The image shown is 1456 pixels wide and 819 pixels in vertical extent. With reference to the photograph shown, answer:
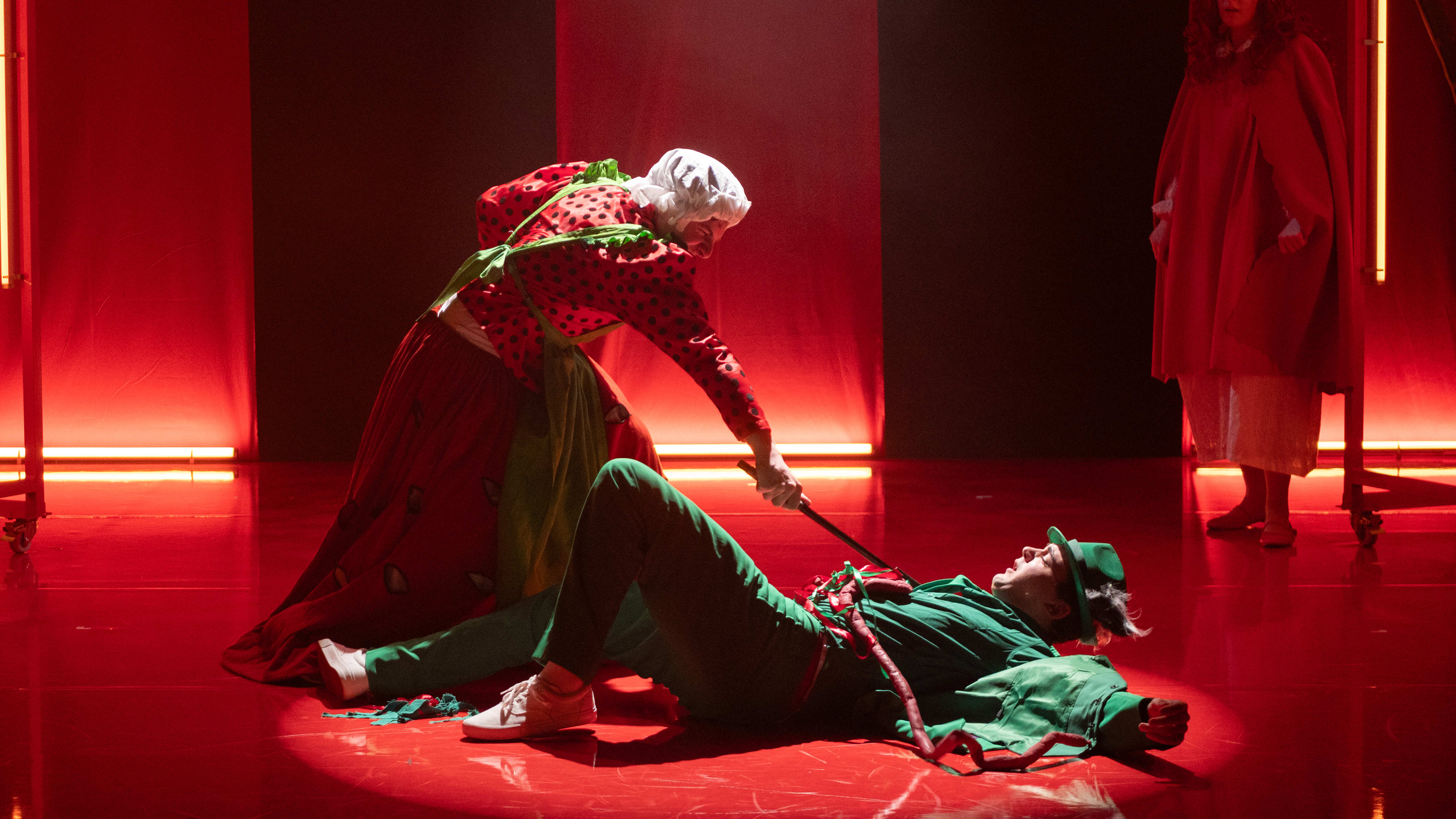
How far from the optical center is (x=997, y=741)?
1.75 m

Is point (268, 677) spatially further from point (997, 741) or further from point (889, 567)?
point (997, 741)

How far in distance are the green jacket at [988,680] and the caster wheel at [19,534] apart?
2.75m

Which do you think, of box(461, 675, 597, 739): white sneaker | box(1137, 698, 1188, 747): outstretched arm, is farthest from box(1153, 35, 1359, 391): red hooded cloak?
box(461, 675, 597, 739): white sneaker

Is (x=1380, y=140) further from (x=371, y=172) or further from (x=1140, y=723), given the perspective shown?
(x=371, y=172)

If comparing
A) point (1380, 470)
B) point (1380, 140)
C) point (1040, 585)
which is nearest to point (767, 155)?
point (1380, 140)

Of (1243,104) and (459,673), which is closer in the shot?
(459,673)

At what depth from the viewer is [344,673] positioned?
6.68ft

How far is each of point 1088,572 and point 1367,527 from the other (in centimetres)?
220

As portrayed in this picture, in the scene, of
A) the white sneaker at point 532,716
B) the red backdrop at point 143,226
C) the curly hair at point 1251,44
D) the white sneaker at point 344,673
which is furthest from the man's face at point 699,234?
the red backdrop at point 143,226

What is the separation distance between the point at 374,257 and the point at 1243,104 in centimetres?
410

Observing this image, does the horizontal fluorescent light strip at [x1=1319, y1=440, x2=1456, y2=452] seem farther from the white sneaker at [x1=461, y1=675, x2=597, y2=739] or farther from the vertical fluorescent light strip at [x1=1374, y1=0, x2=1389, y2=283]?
the white sneaker at [x1=461, y1=675, x2=597, y2=739]

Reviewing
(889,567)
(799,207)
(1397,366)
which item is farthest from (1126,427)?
(889,567)

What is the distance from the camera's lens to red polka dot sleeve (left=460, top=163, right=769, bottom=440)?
6.58 feet

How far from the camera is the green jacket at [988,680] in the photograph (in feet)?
5.66
